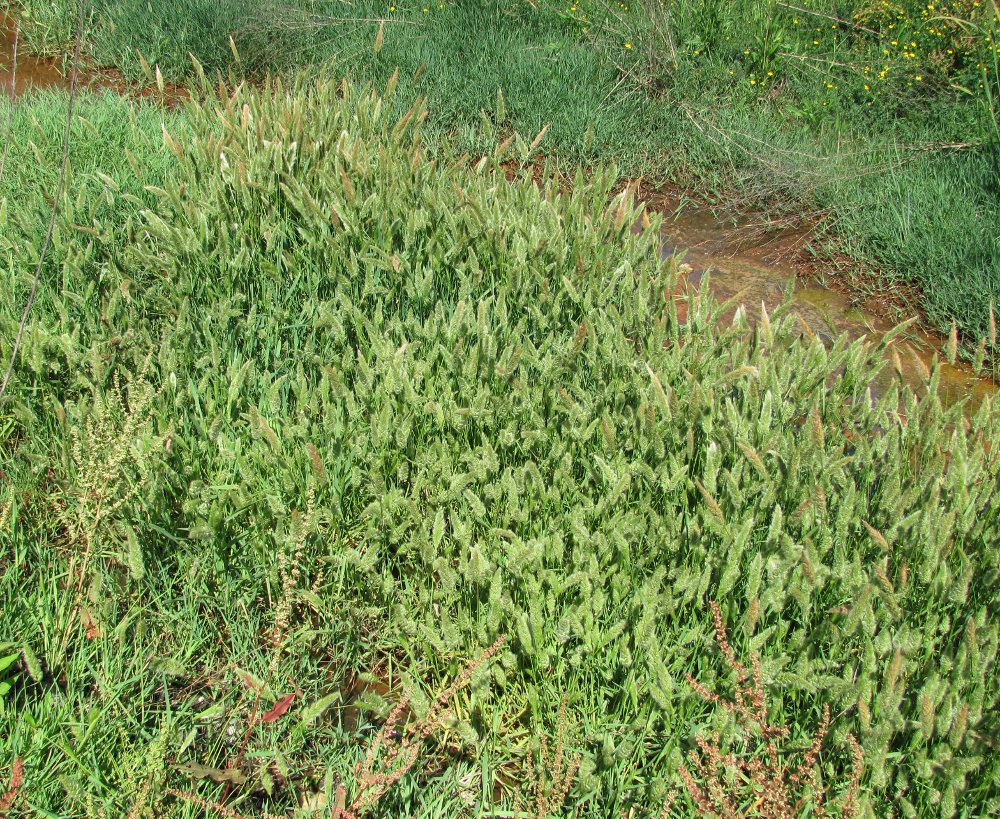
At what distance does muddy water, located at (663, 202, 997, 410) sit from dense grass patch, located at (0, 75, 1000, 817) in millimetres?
1056

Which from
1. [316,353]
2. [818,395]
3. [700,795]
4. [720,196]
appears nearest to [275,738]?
[700,795]

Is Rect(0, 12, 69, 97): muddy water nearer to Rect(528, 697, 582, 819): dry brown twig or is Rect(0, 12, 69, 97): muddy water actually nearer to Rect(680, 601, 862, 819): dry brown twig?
Rect(528, 697, 582, 819): dry brown twig

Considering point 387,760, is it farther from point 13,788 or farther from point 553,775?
point 13,788

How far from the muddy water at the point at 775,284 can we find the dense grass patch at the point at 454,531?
106cm

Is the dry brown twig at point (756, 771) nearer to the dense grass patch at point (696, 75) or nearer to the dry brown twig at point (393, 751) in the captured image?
the dry brown twig at point (393, 751)

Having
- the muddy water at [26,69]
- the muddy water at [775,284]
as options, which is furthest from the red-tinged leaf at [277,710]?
the muddy water at [26,69]

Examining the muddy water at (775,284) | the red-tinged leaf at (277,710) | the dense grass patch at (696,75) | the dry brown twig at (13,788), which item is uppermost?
the dense grass patch at (696,75)

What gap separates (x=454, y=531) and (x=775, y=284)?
8.39 ft

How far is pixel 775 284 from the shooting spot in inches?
167

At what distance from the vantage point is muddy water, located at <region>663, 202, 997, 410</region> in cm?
364

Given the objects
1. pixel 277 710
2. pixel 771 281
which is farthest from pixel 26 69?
pixel 277 710

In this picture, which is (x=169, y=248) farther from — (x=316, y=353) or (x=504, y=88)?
(x=504, y=88)

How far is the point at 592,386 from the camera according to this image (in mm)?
2721

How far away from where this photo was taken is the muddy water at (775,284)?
3645mm
